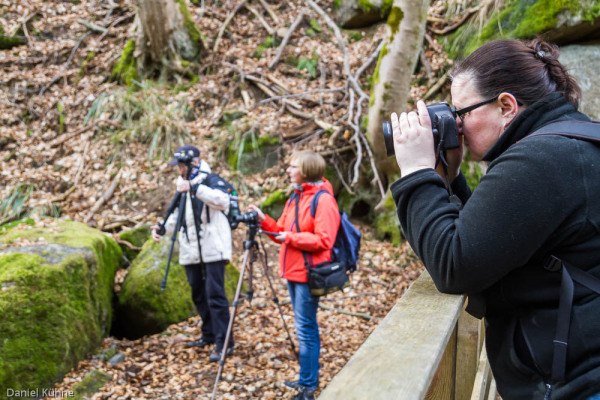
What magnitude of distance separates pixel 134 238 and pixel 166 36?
5.46 metres

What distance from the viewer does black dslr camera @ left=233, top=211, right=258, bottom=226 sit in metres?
4.18

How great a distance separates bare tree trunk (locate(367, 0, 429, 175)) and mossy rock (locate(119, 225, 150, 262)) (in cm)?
404

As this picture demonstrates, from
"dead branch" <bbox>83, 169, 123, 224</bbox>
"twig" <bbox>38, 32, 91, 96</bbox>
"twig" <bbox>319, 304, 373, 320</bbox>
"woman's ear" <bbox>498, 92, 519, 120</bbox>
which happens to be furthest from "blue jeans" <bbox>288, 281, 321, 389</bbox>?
"twig" <bbox>38, 32, 91, 96</bbox>

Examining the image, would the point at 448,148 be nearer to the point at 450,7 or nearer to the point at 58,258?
the point at 58,258

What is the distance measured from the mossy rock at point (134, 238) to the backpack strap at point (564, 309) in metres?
6.71

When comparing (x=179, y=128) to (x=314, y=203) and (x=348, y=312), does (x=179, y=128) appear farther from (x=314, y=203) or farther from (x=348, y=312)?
(x=314, y=203)

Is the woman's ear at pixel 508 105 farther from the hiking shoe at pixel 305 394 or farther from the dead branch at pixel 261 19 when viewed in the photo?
the dead branch at pixel 261 19

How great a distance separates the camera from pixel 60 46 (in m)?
11.2

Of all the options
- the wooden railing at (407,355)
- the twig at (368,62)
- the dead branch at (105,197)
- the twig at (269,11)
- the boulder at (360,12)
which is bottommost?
the dead branch at (105,197)

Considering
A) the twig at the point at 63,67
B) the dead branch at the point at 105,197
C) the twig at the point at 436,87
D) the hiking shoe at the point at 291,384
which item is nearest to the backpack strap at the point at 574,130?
the hiking shoe at the point at 291,384

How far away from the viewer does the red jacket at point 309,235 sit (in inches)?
155

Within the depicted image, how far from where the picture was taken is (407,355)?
42.6 inches

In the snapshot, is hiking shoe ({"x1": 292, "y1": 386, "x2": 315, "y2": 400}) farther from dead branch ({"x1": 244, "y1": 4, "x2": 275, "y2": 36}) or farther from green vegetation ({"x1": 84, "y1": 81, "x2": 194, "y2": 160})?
dead branch ({"x1": 244, "y1": 4, "x2": 275, "y2": 36})

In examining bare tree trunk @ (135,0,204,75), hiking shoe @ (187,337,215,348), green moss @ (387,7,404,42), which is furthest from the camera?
bare tree trunk @ (135,0,204,75)
